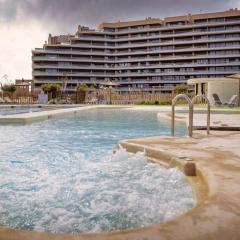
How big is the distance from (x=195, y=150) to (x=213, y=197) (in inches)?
106

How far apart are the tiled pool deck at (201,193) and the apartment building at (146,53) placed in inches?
2624

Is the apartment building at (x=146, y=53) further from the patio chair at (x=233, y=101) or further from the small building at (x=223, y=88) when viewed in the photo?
the patio chair at (x=233, y=101)

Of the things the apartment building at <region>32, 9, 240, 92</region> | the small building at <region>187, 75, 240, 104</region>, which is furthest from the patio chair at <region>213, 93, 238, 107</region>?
the apartment building at <region>32, 9, 240, 92</region>

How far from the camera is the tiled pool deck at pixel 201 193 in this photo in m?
2.26

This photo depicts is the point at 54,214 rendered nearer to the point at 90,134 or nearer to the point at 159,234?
the point at 159,234

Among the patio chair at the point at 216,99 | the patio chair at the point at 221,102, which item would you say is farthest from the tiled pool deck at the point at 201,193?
the patio chair at the point at 216,99

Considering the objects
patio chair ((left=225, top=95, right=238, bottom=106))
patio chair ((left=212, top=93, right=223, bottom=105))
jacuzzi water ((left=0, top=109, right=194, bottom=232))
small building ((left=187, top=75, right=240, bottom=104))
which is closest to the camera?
jacuzzi water ((left=0, top=109, right=194, bottom=232))

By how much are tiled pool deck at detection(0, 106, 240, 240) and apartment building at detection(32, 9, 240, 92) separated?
66.6 meters

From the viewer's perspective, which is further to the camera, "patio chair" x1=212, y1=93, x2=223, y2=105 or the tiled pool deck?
"patio chair" x1=212, y1=93, x2=223, y2=105

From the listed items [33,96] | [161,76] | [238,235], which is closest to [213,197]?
[238,235]

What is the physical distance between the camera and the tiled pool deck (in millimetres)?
2256

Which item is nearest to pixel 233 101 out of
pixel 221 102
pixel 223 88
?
pixel 221 102

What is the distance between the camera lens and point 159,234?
2.24 meters

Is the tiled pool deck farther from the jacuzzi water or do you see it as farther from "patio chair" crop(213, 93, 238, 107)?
"patio chair" crop(213, 93, 238, 107)
